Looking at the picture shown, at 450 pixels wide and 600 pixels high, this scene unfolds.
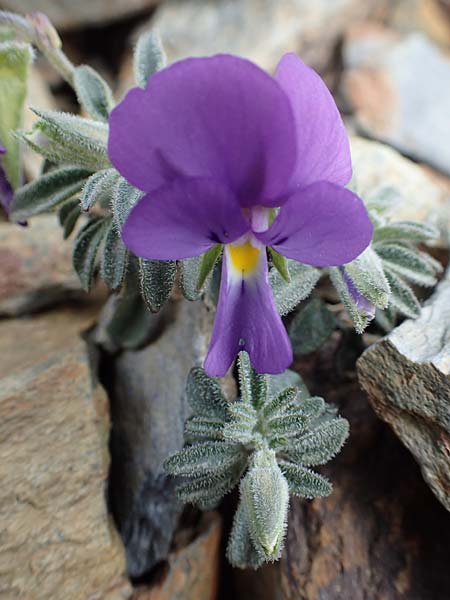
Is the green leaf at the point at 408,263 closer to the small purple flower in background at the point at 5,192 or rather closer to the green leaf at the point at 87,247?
the green leaf at the point at 87,247

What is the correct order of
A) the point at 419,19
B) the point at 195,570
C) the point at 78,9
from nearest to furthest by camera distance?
the point at 195,570 < the point at 78,9 < the point at 419,19

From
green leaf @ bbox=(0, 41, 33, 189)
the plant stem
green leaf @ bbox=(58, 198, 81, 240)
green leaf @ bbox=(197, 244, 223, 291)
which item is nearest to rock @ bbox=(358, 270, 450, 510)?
green leaf @ bbox=(197, 244, 223, 291)

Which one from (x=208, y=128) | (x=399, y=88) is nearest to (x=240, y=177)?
(x=208, y=128)

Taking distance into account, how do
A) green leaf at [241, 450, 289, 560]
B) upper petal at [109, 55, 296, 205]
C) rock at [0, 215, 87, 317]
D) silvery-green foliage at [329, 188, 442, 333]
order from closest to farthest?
1. upper petal at [109, 55, 296, 205]
2. green leaf at [241, 450, 289, 560]
3. silvery-green foliage at [329, 188, 442, 333]
4. rock at [0, 215, 87, 317]

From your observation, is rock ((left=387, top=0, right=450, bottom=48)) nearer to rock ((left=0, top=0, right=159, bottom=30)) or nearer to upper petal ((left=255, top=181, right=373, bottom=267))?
rock ((left=0, top=0, right=159, bottom=30))

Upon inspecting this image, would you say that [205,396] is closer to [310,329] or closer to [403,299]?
[310,329]

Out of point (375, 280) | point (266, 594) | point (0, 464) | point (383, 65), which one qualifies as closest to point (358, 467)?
point (266, 594)
